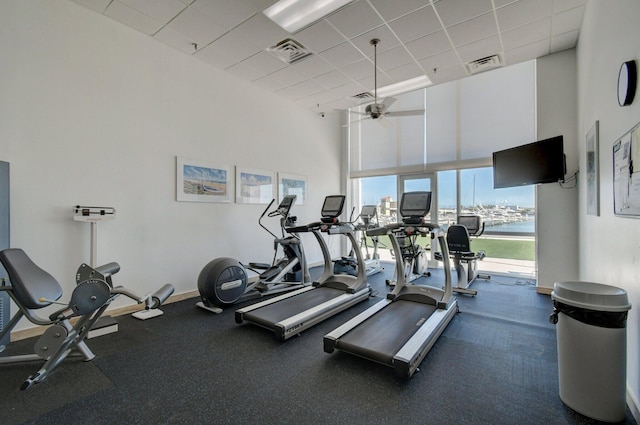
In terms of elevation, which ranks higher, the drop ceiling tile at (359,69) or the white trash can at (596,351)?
the drop ceiling tile at (359,69)

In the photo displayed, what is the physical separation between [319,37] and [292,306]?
12.6 ft

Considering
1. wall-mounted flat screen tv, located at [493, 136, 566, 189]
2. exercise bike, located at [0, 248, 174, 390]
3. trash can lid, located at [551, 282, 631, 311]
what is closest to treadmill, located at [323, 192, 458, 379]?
trash can lid, located at [551, 282, 631, 311]

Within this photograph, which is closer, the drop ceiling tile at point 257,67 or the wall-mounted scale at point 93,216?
the wall-mounted scale at point 93,216

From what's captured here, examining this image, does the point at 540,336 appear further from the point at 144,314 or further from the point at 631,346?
the point at 144,314

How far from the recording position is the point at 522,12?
3611 millimetres

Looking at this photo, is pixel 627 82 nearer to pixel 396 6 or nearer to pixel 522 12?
pixel 522 12

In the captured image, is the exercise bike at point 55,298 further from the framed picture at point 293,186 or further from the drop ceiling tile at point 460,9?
the drop ceiling tile at point 460,9

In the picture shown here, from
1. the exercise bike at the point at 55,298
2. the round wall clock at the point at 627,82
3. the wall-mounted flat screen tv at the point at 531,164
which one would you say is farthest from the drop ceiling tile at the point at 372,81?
the exercise bike at the point at 55,298

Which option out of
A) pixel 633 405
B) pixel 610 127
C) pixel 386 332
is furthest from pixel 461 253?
pixel 633 405

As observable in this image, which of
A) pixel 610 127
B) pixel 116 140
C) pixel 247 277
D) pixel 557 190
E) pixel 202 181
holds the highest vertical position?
pixel 116 140

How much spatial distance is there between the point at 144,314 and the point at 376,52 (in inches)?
204

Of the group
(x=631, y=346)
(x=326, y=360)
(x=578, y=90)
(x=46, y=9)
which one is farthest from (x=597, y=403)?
(x=46, y=9)

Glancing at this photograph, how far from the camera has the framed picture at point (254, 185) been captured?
5379 millimetres

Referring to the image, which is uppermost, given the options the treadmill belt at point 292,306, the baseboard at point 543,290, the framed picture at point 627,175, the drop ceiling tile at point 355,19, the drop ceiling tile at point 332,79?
the drop ceiling tile at point 332,79
